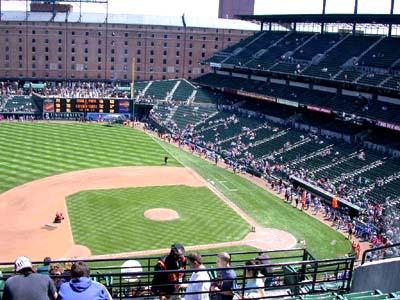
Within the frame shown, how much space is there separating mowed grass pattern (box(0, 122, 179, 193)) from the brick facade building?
25990 mm

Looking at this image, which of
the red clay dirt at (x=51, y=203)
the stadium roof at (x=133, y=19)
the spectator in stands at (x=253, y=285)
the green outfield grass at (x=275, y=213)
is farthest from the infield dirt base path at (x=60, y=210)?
the stadium roof at (x=133, y=19)

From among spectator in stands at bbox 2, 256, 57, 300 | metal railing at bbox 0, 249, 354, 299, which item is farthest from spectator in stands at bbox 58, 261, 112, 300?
metal railing at bbox 0, 249, 354, 299

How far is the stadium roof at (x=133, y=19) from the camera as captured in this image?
93.8 metres

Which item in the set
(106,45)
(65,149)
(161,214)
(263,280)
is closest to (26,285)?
(263,280)

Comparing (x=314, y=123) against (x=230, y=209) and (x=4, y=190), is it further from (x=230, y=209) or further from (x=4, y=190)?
(x=4, y=190)

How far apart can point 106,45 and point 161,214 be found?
6417 cm

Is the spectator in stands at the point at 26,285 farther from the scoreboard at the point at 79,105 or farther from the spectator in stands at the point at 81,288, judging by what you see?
the scoreboard at the point at 79,105

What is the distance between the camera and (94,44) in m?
94.3

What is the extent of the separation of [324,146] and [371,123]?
4719mm

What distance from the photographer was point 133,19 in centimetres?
9862

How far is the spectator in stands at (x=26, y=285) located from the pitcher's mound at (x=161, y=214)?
28.3m

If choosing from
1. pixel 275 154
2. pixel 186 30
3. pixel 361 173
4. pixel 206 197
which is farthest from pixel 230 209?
pixel 186 30

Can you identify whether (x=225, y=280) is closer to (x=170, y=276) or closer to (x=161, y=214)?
(x=170, y=276)

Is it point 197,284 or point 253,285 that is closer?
point 197,284
